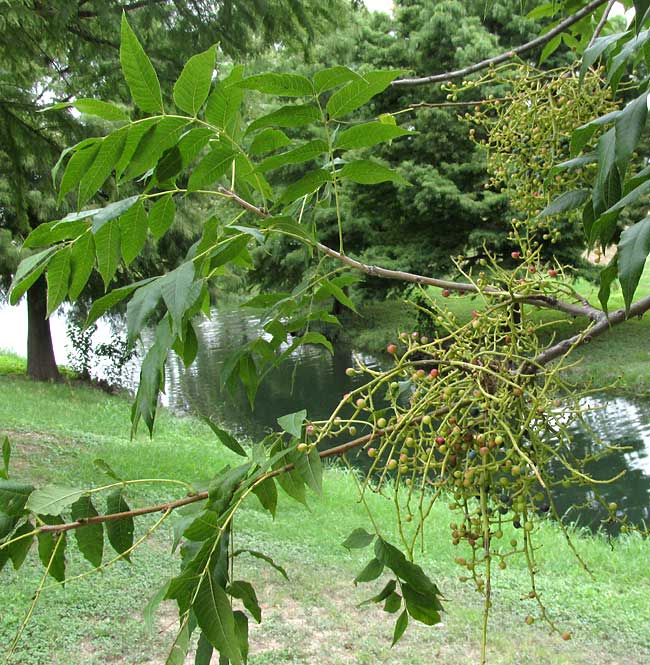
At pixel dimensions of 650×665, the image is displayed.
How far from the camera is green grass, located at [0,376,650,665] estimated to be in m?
3.11

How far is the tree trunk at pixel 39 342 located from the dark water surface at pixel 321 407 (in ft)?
6.42

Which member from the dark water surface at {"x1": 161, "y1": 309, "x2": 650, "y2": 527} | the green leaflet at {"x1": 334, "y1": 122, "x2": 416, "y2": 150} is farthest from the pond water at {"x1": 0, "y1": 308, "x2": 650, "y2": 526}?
the green leaflet at {"x1": 334, "y1": 122, "x2": 416, "y2": 150}

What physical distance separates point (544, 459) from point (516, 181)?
819 millimetres

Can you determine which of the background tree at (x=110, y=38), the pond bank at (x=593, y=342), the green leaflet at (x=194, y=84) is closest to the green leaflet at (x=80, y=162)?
the green leaflet at (x=194, y=84)

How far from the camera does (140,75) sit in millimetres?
863

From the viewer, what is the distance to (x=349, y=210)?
13.9m

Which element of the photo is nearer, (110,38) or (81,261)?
(81,261)

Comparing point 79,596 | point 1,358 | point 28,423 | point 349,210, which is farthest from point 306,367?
point 79,596

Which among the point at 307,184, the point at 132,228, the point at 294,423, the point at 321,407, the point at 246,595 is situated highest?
the point at 307,184

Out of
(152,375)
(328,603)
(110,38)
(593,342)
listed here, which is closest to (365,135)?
(152,375)

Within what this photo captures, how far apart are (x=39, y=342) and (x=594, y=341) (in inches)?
325

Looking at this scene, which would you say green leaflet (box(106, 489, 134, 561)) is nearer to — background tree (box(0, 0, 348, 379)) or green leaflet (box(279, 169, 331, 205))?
green leaflet (box(279, 169, 331, 205))

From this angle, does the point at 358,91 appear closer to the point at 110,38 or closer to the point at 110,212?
the point at 110,212

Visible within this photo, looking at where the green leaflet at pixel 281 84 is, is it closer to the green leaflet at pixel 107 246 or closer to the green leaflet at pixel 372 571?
the green leaflet at pixel 107 246
